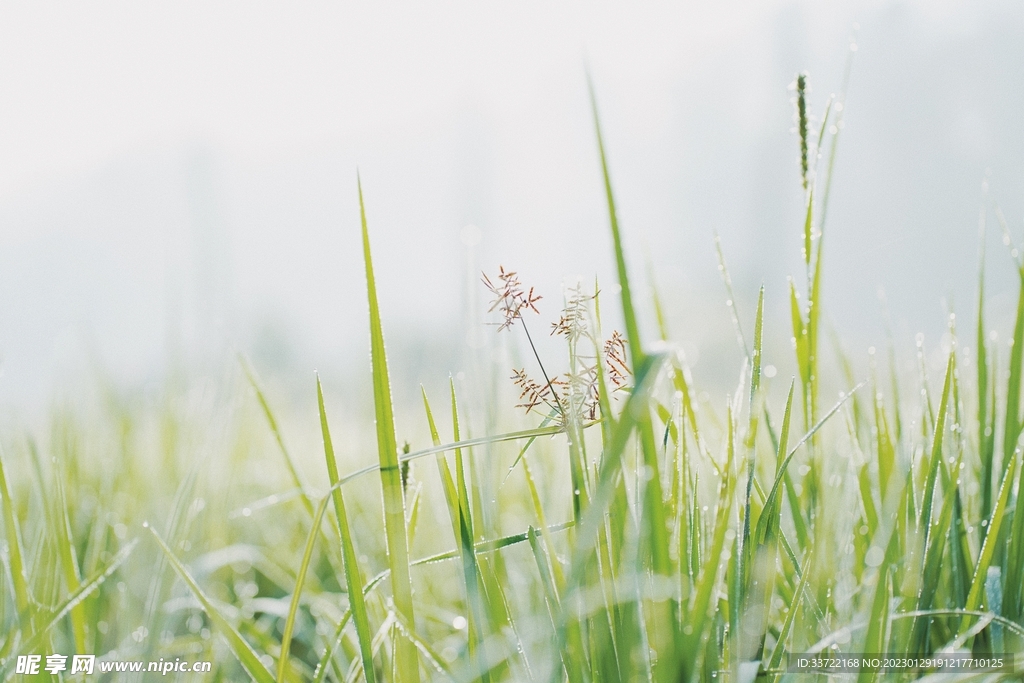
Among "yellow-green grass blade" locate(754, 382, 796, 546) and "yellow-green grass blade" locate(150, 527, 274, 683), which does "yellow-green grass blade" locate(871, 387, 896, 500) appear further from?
"yellow-green grass blade" locate(150, 527, 274, 683)

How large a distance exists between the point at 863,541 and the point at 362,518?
38.3 inches

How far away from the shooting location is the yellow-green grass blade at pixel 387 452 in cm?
47

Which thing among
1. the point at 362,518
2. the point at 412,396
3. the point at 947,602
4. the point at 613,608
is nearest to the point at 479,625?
the point at 613,608

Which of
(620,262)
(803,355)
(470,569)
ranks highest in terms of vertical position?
(620,262)

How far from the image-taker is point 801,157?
2.29ft

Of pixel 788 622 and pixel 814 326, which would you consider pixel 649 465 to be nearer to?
pixel 788 622

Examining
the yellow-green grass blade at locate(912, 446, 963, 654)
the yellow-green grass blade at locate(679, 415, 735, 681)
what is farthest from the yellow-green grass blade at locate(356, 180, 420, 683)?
the yellow-green grass blade at locate(912, 446, 963, 654)

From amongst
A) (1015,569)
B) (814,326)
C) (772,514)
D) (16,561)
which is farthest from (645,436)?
(16,561)

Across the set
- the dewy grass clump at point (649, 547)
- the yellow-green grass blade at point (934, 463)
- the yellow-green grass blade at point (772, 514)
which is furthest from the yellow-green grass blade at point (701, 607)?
the yellow-green grass blade at point (934, 463)

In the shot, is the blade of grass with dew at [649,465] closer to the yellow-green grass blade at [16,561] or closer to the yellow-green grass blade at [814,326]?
the yellow-green grass blade at [814,326]

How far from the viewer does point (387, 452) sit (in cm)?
49

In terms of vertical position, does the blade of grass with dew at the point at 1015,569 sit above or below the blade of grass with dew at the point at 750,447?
below

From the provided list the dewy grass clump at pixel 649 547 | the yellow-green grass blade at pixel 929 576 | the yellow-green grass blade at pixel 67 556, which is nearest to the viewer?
the dewy grass clump at pixel 649 547

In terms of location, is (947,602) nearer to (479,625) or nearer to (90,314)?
(479,625)
